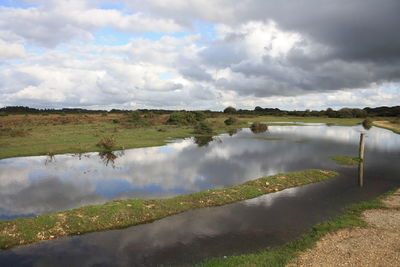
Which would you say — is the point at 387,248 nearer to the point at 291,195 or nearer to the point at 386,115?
the point at 291,195

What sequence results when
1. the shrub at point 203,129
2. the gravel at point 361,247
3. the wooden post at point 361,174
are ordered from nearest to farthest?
the gravel at point 361,247 → the wooden post at point 361,174 → the shrub at point 203,129

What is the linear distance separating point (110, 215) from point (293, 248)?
10273mm

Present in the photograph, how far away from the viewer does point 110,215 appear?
16.3m

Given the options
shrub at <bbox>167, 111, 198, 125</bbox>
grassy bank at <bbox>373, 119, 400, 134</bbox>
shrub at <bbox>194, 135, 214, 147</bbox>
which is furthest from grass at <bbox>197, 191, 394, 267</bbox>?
grassy bank at <bbox>373, 119, 400, 134</bbox>

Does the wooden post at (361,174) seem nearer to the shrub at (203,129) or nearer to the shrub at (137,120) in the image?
the shrub at (203,129)

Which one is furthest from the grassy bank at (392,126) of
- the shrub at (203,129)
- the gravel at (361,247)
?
the gravel at (361,247)

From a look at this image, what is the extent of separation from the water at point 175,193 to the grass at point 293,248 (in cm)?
85

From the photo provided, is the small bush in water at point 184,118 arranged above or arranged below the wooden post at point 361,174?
above

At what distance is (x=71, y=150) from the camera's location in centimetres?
3906

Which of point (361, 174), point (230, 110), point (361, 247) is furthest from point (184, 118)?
point (230, 110)

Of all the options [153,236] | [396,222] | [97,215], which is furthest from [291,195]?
[97,215]

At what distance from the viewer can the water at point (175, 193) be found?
13039 millimetres

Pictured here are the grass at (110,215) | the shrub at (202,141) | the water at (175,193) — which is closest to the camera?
the water at (175,193)

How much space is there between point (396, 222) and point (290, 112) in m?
184
